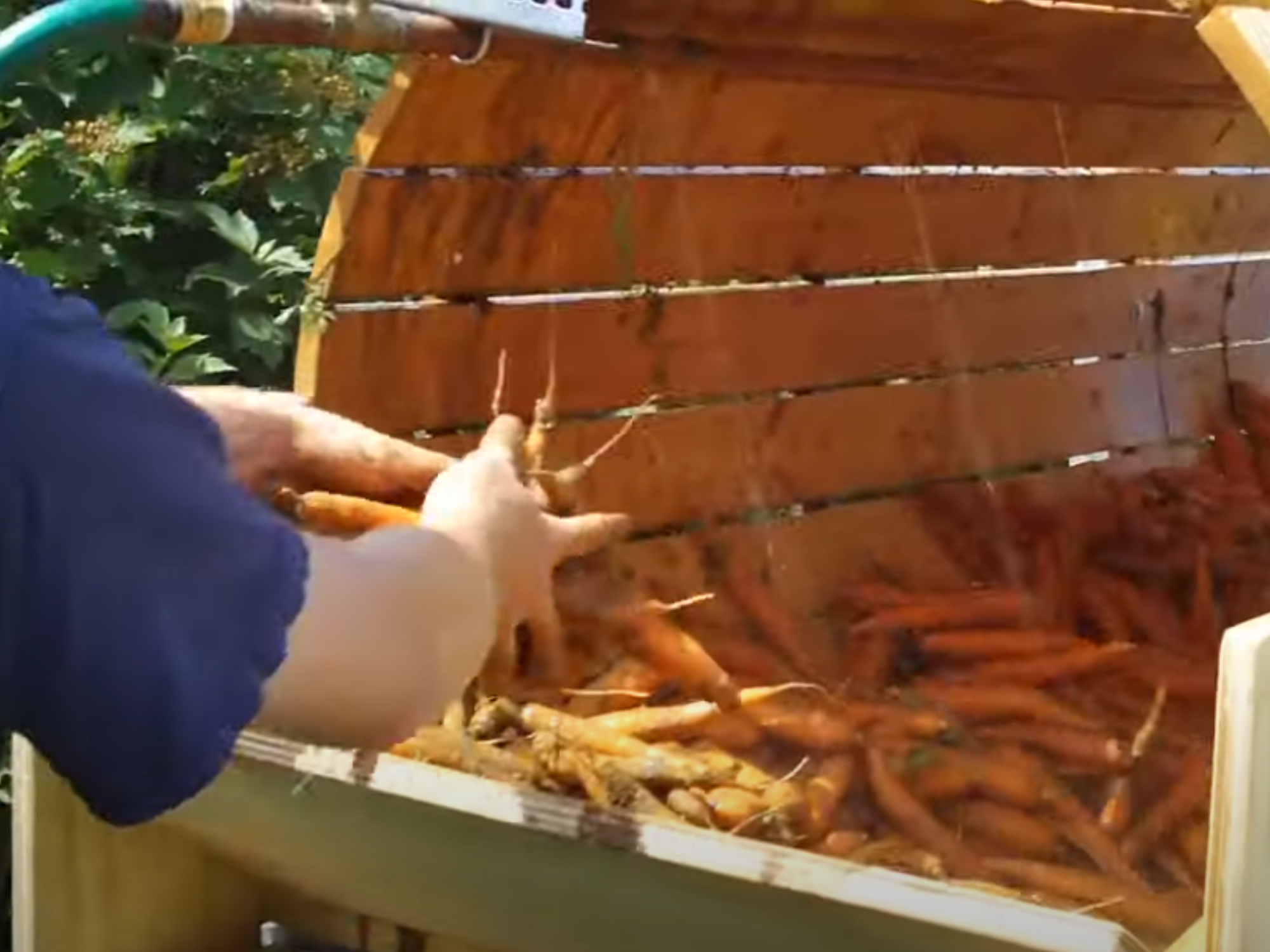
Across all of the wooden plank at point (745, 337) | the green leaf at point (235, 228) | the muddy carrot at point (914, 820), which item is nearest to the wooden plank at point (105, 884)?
the wooden plank at point (745, 337)

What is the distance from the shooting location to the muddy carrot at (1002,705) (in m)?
2.72

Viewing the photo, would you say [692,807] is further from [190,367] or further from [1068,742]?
[190,367]

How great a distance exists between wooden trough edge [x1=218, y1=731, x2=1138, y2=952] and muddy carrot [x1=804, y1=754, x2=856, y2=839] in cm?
69

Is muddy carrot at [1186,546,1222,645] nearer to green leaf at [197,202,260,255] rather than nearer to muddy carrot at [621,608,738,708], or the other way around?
muddy carrot at [621,608,738,708]

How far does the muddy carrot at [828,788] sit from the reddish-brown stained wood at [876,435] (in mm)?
499

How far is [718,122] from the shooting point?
2686 millimetres

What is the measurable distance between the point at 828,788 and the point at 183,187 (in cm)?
191

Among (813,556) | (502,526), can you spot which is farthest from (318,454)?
(813,556)

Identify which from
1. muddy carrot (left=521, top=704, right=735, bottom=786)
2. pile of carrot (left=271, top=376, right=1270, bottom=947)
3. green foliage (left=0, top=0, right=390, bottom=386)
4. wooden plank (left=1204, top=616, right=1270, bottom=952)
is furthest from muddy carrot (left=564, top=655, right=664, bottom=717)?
wooden plank (left=1204, top=616, right=1270, bottom=952)

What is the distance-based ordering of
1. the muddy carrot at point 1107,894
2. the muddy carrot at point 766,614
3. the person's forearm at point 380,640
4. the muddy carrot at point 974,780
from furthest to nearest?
the muddy carrot at point 766,614 < the muddy carrot at point 974,780 < the muddy carrot at point 1107,894 < the person's forearm at point 380,640

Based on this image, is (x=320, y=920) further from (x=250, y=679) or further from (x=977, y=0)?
(x=977, y=0)

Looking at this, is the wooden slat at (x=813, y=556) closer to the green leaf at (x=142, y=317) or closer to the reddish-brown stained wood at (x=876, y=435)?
the reddish-brown stained wood at (x=876, y=435)

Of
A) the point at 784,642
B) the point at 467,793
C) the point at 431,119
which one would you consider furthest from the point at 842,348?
the point at 467,793

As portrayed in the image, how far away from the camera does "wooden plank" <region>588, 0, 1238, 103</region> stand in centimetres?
221
